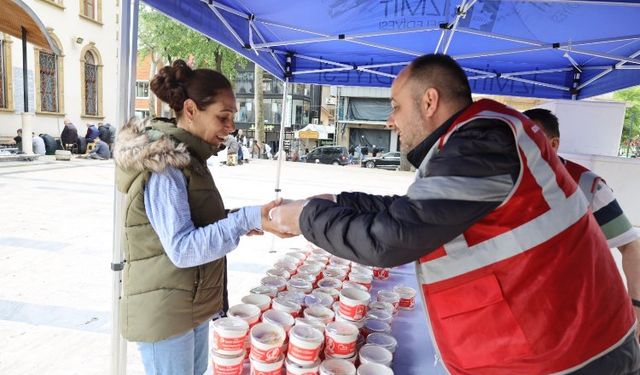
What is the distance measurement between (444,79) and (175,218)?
1.05 m

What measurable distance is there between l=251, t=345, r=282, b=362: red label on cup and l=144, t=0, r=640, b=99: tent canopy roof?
213 cm

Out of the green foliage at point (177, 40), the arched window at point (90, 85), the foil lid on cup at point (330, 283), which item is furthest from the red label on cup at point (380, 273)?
the arched window at point (90, 85)

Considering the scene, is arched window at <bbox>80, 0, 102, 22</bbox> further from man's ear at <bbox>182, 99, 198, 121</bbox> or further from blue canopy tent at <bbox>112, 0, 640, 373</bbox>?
man's ear at <bbox>182, 99, 198, 121</bbox>

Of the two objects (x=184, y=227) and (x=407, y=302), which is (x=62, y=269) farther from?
(x=407, y=302)

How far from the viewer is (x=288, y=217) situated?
1.26 meters

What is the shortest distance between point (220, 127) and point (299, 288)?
3.22 ft

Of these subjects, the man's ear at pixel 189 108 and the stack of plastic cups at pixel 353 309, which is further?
the stack of plastic cups at pixel 353 309

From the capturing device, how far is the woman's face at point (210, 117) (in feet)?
5.39

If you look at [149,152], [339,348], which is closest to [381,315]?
→ [339,348]

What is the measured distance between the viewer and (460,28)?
3.18 meters

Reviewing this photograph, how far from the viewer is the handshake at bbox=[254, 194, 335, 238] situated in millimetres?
1240

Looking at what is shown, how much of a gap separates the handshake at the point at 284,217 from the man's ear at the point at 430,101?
0.41m

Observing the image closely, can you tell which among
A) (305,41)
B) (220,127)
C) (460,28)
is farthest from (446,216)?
(305,41)

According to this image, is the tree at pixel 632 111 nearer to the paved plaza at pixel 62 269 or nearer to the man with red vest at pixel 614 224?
the paved plaza at pixel 62 269
